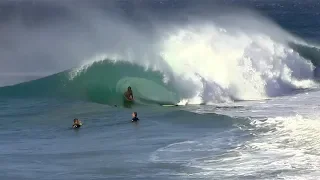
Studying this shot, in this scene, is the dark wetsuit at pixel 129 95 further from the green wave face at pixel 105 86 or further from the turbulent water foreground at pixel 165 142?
the turbulent water foreground at pixel 165 142

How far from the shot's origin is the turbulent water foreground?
61.8 feet

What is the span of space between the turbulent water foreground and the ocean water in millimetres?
30

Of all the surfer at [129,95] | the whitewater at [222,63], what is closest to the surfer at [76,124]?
the surfer at [129,95]

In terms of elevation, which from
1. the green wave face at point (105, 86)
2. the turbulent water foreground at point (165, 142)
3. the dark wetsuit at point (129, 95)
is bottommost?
the turbulent water foreground at point (165, 142)

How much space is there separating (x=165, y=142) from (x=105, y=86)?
11.1m

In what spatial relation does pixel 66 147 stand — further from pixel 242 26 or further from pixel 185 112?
pixel 242 26

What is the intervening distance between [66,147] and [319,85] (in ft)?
52.8

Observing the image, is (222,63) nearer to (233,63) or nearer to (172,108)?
(233,63)

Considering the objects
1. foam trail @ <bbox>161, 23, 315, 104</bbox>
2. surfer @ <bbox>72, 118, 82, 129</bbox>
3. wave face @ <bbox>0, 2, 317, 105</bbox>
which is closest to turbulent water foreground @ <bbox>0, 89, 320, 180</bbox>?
surfer @ <bbox>72, 118, 82, 129</bbox>

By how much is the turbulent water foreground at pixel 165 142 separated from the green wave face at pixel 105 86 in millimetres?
1698

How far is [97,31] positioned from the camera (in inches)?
2196

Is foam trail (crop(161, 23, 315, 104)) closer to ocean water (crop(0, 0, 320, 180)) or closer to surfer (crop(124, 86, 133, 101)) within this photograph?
ocean water (crop(0, 0, 320, 180))

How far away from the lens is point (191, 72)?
107 ft

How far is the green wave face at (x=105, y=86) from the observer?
3134 centimetres
